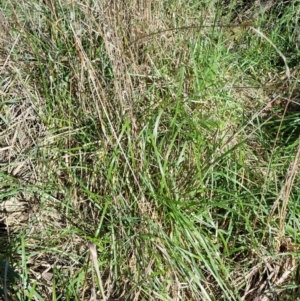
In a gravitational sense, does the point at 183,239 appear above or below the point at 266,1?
below

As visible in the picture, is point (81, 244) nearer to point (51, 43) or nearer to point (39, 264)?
point (39, 264)

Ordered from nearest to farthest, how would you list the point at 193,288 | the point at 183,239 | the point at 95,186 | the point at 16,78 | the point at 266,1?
the point at 193,288 < the point at 183,239 < the point at 95,186 < the point at 16,78 < the point at 266,1

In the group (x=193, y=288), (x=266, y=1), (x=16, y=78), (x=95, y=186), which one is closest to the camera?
(x=193, y=288)

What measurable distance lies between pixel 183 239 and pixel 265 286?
0.36m

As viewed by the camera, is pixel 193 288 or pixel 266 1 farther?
pixel 266 1

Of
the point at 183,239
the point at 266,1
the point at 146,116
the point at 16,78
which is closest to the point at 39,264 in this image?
the point at 183,239

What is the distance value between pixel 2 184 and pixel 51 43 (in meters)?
0.75

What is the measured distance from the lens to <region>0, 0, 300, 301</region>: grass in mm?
1959

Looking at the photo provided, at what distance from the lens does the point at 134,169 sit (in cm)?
209

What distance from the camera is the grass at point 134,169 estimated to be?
6.43ft

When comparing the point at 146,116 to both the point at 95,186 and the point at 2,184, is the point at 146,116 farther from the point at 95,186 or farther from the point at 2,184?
the point at 2,184

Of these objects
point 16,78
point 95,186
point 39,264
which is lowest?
point 39,264

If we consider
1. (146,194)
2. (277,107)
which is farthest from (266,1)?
(146,194)

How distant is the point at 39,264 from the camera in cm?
204
